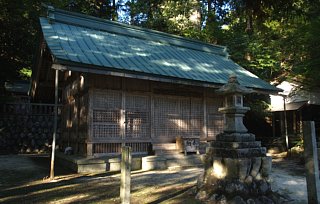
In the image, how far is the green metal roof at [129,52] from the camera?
30.9ft

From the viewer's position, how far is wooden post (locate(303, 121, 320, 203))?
5.23 m

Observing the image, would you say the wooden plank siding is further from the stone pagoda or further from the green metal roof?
the stone pagoda

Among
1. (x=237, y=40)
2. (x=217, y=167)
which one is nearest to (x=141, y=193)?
(x=217, y=167)

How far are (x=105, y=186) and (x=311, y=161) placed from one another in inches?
180

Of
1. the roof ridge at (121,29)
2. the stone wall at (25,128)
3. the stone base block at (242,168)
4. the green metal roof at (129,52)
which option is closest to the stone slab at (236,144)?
the stone base block at (242,168)

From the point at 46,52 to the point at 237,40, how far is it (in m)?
12.4

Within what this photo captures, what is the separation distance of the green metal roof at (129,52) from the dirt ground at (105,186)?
338 centimetres

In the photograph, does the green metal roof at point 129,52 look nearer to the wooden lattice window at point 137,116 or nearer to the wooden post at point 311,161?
the wooden lattice window at point 137,116

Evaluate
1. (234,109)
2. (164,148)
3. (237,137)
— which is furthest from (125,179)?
(164,148)

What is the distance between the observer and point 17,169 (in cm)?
996

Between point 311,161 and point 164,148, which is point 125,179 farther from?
point 164,148

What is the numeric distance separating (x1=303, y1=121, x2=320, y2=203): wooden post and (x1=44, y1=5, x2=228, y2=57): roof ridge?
1014 centimetres

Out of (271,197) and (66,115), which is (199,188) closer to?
(271,197)

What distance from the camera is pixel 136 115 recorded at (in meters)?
10.9
